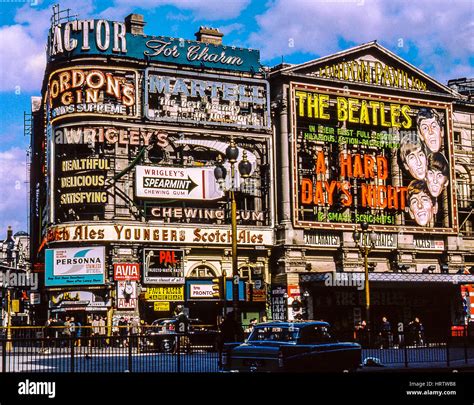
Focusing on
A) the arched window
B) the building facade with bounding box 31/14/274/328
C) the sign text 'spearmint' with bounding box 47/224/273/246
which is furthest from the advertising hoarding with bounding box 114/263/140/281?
the arched window

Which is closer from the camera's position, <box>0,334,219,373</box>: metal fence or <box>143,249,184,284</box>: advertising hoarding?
<box>0,334,219,373</box>: metal fence

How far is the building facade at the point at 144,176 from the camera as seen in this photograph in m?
50.6

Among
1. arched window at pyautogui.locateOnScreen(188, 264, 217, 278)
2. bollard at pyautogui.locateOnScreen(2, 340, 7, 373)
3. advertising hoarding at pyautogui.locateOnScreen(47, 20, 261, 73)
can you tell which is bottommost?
bollard at pyautogui.locateOnScreen(2, 340, 7, 373)

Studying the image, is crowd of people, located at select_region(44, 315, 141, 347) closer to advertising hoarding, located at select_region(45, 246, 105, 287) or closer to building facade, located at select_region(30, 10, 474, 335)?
building facade, located at select_region(30, 10, 474, 335)

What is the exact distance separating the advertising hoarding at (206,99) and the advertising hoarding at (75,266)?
30.4 feet

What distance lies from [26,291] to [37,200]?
1114cm

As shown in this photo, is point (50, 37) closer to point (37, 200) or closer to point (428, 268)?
point (37, 200)

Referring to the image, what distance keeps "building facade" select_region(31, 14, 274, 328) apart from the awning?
3.30 meters

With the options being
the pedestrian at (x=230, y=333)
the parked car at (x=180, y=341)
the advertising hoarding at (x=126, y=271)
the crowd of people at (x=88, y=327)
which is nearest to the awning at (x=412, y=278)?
the advertising hoarding at (x=126, y=271)

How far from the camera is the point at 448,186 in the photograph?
62438mm

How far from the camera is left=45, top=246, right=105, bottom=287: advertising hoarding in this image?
165 feet

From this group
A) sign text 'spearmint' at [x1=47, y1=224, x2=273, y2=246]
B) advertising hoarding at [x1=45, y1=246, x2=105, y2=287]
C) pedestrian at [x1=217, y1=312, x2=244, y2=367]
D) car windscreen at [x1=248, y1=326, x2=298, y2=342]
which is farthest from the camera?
sign text 'spearmint' at [x1=47, y1=224, x2=273, y2=246]

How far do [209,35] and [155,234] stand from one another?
1511cm

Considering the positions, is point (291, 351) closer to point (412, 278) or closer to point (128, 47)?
point (412, 278)
